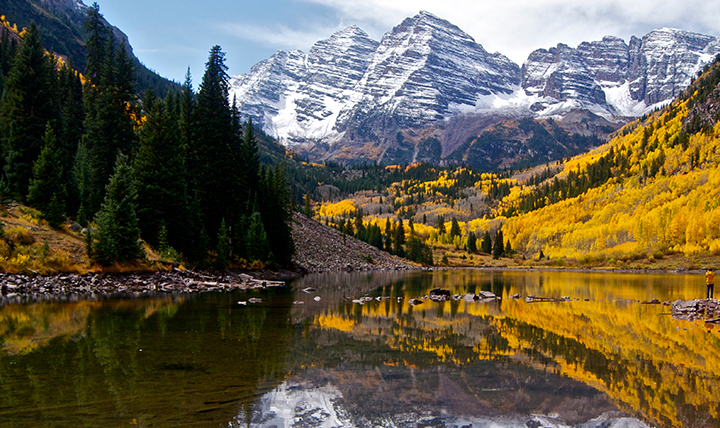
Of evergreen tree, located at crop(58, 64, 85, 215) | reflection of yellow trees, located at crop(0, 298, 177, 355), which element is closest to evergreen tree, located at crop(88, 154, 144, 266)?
evergreen tree, located at crop(58, 64, 85, 215)

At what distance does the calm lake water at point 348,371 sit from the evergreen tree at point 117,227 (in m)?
14.2

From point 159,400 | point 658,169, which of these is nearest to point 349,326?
point 159,400

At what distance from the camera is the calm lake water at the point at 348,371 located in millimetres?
10703

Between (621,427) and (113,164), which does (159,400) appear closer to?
(621,427)

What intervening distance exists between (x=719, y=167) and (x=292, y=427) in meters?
166

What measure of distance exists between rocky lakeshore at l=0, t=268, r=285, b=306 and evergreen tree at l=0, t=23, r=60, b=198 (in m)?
16.4

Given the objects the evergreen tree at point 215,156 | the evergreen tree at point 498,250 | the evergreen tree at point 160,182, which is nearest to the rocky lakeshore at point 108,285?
the evergreen tree at point 160,182

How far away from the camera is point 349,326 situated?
24.2m

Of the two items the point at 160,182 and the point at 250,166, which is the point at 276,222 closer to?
the point at 250,166

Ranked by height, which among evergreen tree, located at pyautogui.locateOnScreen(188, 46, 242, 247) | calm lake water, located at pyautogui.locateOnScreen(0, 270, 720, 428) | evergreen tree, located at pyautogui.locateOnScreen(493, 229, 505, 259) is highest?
evergreen tree, located at pyautogui.locateOnScreen(188, 46, 242, 247)

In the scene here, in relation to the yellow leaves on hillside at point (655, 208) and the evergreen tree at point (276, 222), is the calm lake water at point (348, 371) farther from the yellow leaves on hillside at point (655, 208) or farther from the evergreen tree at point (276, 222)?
the yellow leaves on hillside at point (655, 208)

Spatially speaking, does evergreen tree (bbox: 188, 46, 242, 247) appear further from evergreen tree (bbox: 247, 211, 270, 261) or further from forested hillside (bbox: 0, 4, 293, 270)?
evergreen tree (bbox: 247, 211, 270, 261)

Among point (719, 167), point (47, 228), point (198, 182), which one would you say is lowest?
point (47, 228)

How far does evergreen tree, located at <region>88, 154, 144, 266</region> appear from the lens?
1585 inches
